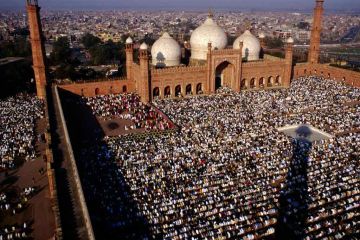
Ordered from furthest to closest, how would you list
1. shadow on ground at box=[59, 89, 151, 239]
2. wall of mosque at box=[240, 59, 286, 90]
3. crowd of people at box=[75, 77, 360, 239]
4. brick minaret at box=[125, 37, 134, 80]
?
wall of mosque at box=[240, 59, 286, 90], brick minaret at box=[125, 37, 134, 80], crowd of people at box=[75, 77, 360, 239], shadow on ground at box=[59, 89, 151, 239]

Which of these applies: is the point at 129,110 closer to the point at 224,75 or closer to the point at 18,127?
the point at 18,127

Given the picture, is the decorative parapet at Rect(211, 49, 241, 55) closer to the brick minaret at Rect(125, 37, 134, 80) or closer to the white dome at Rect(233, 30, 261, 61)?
the white dome at Rect(233, 30, 261, 61)

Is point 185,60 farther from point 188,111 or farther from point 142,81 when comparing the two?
point 188,111

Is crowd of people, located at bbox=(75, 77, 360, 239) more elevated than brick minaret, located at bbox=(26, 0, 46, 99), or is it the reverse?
brick minaret, located at bbox=(26, 0, 46, 99)

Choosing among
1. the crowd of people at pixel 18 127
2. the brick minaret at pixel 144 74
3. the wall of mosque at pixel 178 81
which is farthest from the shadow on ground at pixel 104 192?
the wall of mosque at pixel 178 81

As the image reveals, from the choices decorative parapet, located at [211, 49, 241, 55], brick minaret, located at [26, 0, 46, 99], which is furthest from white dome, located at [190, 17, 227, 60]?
brick minaret, located at [26, 0, 46, 99]

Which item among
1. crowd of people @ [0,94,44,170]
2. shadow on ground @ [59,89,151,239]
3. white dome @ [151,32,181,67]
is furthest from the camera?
white dome @ [151,32,181,67]

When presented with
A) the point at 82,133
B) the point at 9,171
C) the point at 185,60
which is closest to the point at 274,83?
the point at 185,60
